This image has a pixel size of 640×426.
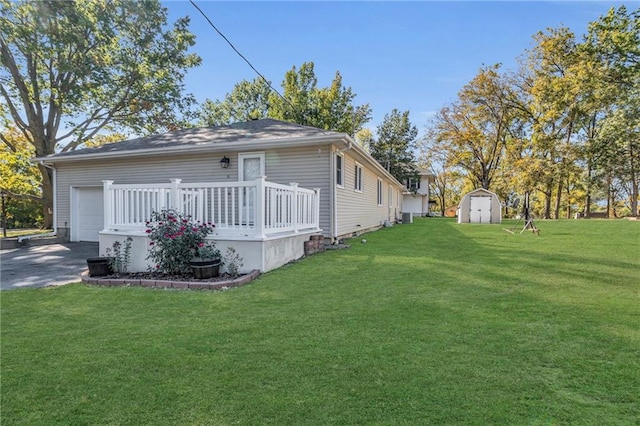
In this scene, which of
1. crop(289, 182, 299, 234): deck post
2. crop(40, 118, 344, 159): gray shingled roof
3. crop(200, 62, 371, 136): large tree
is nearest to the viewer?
crop(289, 182, 299, 234): deck post

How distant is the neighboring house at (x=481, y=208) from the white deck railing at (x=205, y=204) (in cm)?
1686

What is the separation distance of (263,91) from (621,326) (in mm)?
28888

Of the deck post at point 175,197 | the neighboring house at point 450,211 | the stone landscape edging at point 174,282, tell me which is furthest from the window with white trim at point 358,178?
the neighboring house at point 450,211

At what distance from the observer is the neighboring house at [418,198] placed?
109 feet

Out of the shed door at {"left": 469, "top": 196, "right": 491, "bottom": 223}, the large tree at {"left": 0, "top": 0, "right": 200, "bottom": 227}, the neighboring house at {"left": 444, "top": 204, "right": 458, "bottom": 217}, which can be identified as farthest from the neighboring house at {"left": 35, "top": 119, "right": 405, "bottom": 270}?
the neighboring house at {"left": 444, "top": 204, "right": 458, "bottom": 217}

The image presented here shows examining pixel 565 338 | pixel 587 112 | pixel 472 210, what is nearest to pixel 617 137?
pixel 587 112

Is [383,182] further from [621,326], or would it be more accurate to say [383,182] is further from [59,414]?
[59,414]

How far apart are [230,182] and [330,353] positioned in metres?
4.10

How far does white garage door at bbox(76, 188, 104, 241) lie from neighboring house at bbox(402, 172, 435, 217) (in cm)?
2647

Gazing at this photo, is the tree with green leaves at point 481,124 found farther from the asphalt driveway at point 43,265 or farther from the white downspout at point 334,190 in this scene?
the asphalt driveway at point 43,265

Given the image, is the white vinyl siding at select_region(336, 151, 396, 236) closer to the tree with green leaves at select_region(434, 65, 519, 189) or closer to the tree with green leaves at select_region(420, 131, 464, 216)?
the tree with green leaves at select_region(434, 65, 519, 189)

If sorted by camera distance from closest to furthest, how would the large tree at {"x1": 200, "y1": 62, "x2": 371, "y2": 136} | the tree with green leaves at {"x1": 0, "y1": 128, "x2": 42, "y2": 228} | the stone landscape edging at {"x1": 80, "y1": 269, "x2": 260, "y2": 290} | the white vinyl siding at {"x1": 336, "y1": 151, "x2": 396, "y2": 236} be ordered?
the stone landscape edging at {"x1": 80, "y1": 269, "x2": 260, "y2": 290}, the white vinyl siding at {"x1": 336, "y1": 151, "x2": 396, "y2": 236}, the tree with green leaves at {"x1": 0, "y1": 128, "x2": 42, "y2": 228}, the large tree at {"x1": 200, "y1": 62, "x2": 371, "y2": 136}

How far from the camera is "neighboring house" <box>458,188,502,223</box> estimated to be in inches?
803

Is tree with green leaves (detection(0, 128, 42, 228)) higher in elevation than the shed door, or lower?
higher
